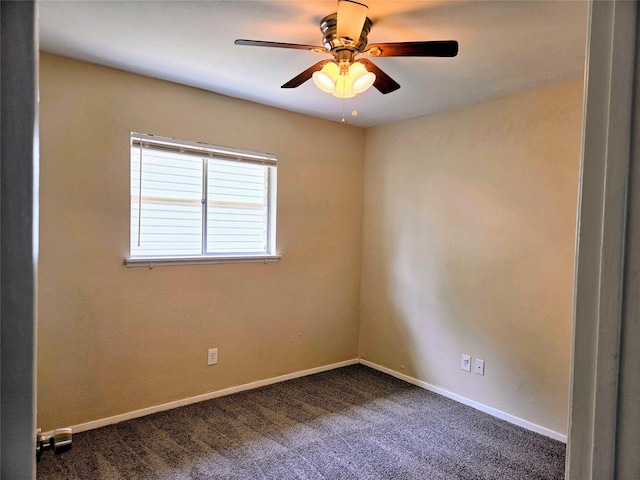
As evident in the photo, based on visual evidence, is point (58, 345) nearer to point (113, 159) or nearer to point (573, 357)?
point (113, 159)

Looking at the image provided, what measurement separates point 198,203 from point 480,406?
105 inches

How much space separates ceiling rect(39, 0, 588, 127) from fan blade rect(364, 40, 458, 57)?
0.18 metres

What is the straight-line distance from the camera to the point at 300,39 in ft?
6.93

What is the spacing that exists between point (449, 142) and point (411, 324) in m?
1.61

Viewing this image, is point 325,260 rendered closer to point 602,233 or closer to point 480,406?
point 480,406

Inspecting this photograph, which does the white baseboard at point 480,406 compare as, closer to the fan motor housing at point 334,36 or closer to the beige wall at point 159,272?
the beige wall at point 159,272

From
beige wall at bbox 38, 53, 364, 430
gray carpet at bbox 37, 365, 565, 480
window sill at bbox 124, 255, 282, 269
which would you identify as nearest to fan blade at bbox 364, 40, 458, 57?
beige wall at bbox 38, 53, 364, 430

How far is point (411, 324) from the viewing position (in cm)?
357

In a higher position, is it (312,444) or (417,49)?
(417,49)

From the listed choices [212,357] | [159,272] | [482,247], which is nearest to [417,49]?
[482,247]

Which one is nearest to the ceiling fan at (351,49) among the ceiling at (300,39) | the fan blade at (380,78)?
the fan blade at (380,78)

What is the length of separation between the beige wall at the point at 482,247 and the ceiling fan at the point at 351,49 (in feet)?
4.26

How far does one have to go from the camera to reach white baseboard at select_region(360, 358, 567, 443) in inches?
105
